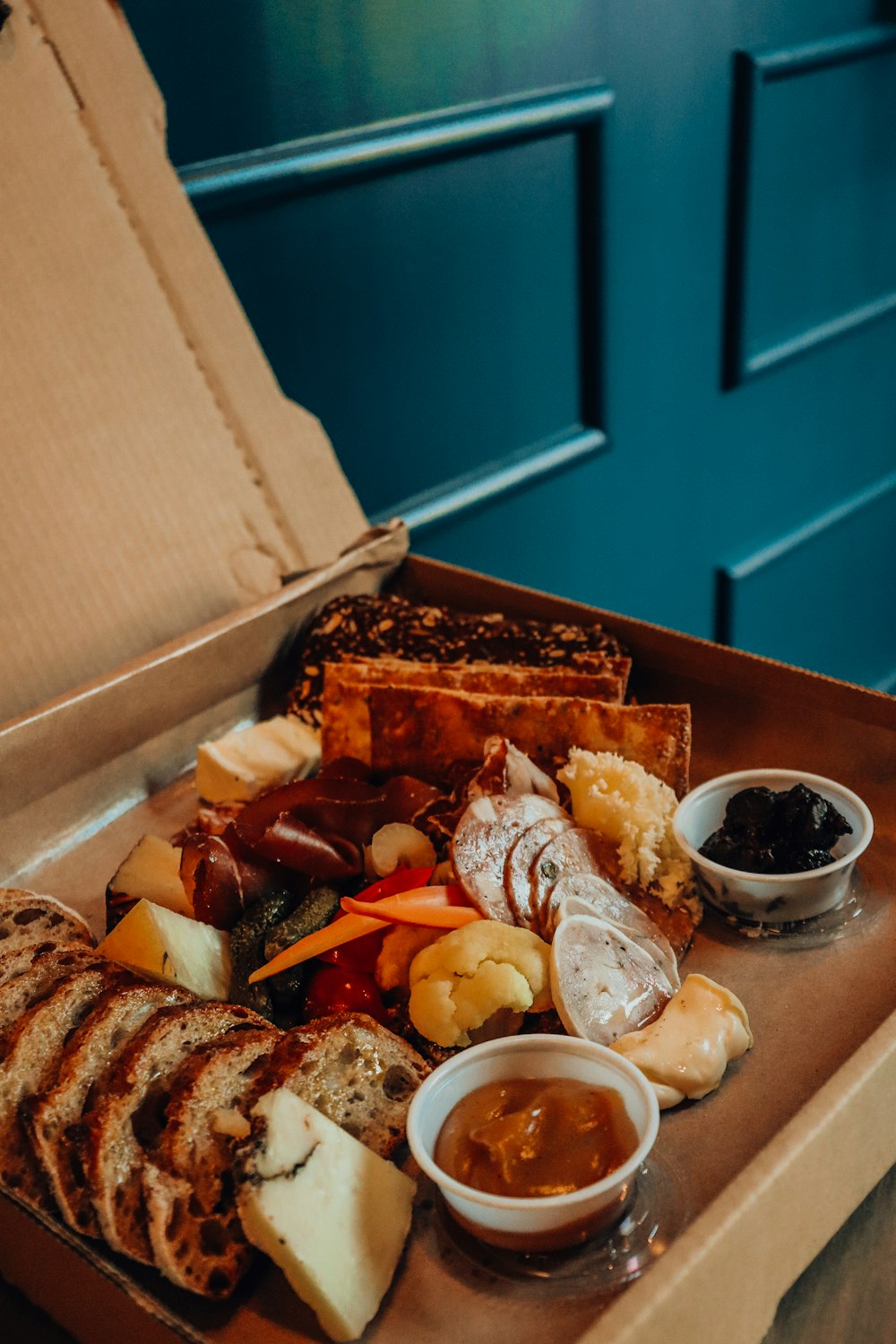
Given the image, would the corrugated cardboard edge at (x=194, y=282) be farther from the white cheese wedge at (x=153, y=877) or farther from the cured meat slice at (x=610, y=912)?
the cured meat slice at (x=610, y=912)

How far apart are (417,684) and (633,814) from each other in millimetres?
469

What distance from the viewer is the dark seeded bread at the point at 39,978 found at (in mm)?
1272

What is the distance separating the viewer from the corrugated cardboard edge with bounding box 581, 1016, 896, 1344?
3.04 feet

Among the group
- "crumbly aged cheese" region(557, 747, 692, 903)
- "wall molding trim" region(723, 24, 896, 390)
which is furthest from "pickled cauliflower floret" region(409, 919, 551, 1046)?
"wall molding trim" region(723, 24, 896, 390)

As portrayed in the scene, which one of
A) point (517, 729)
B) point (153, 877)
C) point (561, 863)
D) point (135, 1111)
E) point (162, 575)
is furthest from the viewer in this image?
point (162, 575)

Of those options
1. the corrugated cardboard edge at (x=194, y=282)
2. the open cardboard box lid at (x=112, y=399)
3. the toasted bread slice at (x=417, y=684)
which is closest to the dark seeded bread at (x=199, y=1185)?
the toasted bread slice at (x=417, y=684)

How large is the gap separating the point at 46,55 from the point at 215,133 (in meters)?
0.35

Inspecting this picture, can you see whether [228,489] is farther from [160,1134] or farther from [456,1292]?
[456,1292]

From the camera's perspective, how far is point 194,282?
2.08 metres

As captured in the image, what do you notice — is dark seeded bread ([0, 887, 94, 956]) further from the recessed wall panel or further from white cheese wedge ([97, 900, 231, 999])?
the recessed wall panel

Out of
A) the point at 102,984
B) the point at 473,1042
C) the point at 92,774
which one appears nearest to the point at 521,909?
the point at 473,1042

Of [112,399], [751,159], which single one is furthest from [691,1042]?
[751,159]

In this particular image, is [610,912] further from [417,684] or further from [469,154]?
[469,154]

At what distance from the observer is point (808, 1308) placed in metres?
1.10
